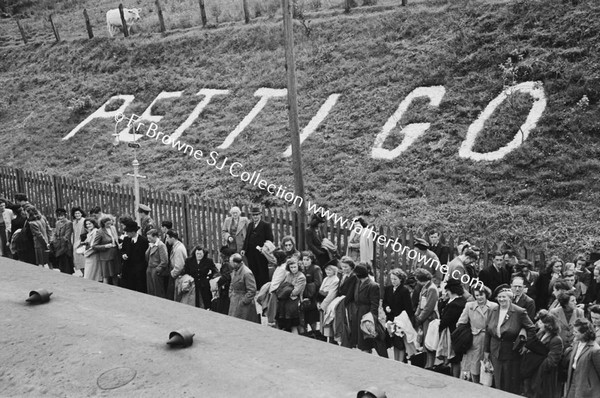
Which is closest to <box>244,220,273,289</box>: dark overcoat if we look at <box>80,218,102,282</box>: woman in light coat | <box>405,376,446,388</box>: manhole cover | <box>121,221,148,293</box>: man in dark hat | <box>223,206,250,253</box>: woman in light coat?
<box>223,206,250,253</box>: woman in light coat

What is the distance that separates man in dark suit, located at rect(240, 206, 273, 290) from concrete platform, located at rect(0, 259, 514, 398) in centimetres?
838

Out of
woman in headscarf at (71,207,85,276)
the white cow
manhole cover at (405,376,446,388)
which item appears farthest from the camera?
the white cow

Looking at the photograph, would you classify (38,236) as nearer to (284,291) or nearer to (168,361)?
(284,291)

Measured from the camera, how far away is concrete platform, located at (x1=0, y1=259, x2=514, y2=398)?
8.68 ft

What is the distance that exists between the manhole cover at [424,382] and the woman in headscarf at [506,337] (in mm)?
5274

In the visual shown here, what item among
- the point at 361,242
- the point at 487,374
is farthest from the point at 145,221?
the point at 487,374

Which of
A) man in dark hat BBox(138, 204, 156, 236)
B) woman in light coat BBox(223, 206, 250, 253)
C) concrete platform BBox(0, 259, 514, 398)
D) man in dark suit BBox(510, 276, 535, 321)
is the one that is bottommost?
woman in light coat BBox(223, 206, 250, 253)

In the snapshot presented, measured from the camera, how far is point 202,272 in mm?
10516

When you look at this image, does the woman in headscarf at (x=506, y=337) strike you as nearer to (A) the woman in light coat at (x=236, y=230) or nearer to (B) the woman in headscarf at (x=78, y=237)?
(A) the woman in light coat at (x=236, y=230)

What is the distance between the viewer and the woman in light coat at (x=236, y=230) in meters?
13.0

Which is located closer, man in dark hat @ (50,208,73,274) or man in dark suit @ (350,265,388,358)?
man in dark suit @ (350,265,388,358)

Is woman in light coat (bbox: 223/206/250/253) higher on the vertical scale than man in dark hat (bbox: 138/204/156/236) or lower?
lower

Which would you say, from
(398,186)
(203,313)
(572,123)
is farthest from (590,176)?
(203,313)

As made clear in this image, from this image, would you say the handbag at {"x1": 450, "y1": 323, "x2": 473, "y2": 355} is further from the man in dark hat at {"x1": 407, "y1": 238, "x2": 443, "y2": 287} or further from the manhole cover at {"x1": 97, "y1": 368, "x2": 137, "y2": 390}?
the manhole cover at {"x1": 97, "y1": 368, "x2": 137, "y2": 390}
